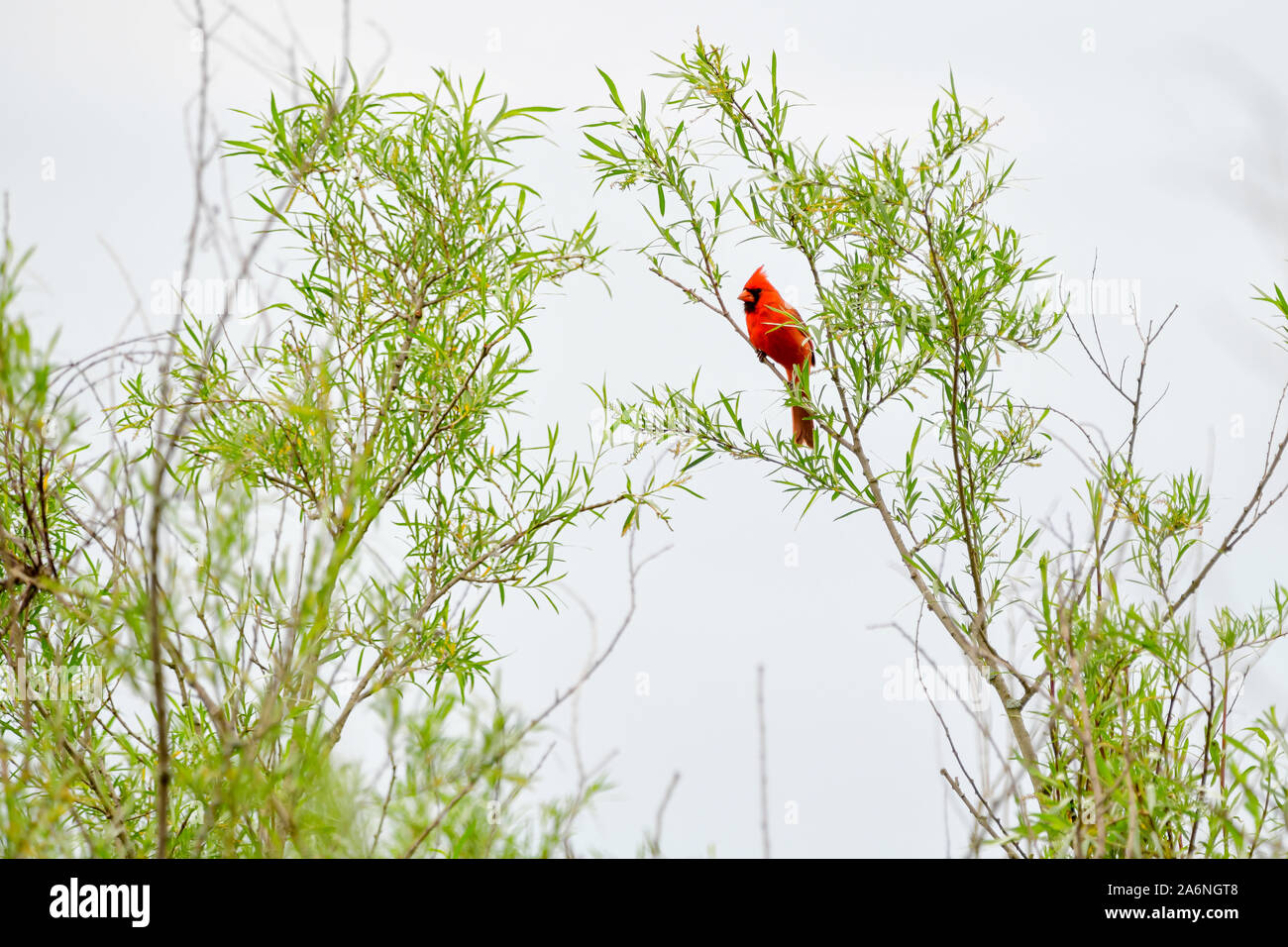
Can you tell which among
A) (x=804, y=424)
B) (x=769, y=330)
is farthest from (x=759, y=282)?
(x=804, y=424)

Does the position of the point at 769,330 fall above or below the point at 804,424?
above

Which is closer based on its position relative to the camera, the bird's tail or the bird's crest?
the bird's tail

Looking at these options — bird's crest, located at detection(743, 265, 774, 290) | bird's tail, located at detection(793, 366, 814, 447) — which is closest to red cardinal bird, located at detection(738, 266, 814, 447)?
bird's crest, located at detection(743, 265, 774, 290)

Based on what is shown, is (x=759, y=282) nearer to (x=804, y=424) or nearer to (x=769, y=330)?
(x=769, y=330)

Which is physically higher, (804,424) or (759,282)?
(759,282)

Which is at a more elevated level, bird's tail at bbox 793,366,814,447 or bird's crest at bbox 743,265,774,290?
bird's crest at bbox 743,265,774,290

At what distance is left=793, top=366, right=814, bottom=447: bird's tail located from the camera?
5.97 ft

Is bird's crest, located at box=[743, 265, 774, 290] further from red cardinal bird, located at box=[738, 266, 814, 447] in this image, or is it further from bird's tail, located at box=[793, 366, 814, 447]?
bird's tail, located at box=[793, 366, 814, 447]

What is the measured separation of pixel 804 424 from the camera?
2.10m

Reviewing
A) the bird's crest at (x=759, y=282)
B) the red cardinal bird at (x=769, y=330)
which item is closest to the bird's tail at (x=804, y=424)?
the red cardinal bird at (x=769, y=330)

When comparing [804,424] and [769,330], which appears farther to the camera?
[769,330]
